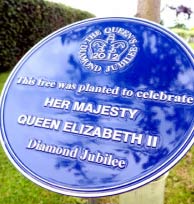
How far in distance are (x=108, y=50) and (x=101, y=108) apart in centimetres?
41

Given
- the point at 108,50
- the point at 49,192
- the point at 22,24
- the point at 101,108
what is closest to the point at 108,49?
the point at 108,50

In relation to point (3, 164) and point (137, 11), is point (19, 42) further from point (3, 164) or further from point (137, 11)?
point (137, 11)

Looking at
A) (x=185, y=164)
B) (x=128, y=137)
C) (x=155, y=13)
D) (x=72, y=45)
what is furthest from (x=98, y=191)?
(x=185, y=164)

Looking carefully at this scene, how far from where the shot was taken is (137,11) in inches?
123

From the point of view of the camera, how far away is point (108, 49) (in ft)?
7.68

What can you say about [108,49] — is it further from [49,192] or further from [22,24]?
[22,24]

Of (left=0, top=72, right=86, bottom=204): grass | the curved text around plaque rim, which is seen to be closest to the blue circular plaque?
the curved text around plaque rim

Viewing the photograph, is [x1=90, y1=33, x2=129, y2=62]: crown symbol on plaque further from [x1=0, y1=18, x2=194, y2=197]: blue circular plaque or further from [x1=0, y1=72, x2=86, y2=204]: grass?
[x1=0, y1=72, x2=86, y2=204]: grass

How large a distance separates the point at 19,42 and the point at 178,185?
5910 mm

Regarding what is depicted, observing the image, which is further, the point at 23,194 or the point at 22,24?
the point at 22,24

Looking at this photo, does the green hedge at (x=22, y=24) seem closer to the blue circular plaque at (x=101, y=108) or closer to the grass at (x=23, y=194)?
the grass at (x=23, y=194)

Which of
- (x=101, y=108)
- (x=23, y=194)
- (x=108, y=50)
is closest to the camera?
(x=101, y=108)

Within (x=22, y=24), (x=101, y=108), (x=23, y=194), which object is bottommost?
(x=23, y=194)

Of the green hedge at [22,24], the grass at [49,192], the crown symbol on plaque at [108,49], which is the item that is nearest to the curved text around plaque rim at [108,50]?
the crown symbol on plaque at [108,49]
